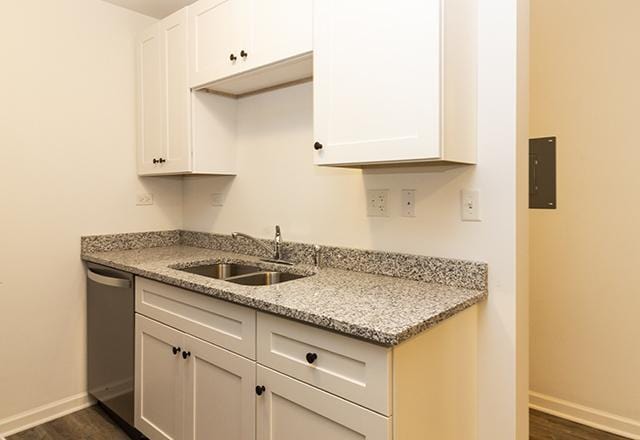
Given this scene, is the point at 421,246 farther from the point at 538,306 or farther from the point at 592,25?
the point at 592,25

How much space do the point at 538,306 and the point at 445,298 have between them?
1350 mm

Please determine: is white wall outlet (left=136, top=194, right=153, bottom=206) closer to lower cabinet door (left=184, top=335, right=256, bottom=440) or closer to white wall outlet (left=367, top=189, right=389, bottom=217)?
lower cabinet door (left=184, top=335, right=256, bottom=440)

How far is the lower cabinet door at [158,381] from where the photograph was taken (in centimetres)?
177

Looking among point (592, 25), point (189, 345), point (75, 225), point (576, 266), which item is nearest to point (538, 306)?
point (576, 266)

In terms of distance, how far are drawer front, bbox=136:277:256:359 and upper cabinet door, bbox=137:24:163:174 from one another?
892 millimetres

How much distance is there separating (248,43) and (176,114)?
67cm

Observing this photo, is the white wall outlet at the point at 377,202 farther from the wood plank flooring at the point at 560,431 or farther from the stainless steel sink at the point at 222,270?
the wood plank flooring at the point at 560,431

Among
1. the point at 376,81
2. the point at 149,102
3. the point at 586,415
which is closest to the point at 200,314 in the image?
the point at 376,81

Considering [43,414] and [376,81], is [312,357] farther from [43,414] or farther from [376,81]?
[43,414]

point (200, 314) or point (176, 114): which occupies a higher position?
point (176, 114)

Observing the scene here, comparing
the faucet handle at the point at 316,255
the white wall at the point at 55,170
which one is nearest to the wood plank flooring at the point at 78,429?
the white wall at the point at 55,170

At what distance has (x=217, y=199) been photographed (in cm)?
264

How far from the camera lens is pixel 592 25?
7.04 feet

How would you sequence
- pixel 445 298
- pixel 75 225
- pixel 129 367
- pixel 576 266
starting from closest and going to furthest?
1. pixel 445 298
2. pixel 129 367
3. pixel 576 266
4. pixel 75 225
